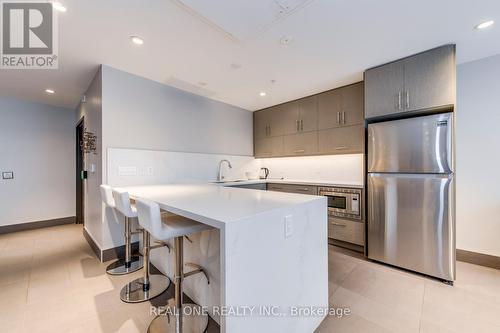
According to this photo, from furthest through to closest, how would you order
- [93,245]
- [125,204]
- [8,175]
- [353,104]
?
[8,175] < [353,104] < [93,245] < [125,204]

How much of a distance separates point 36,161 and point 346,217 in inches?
218

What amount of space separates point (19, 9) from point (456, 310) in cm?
420

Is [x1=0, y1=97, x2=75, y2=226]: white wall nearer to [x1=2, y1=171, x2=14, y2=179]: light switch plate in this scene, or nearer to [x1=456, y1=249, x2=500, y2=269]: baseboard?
[x1=2, y1=171, x2=14, y2=179]: light switch plate

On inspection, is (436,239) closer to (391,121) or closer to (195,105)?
(391,121)

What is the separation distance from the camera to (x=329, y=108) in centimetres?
333

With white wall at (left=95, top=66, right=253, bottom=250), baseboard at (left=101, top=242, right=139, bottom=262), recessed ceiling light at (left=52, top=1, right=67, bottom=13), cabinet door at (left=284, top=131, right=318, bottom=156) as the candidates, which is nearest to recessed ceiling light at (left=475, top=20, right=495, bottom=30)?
cabinet door at (left=284, top=131, right=318, bottom=156)

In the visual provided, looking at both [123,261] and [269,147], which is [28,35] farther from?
[269,147]

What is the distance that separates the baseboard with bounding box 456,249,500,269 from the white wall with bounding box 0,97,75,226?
645cm

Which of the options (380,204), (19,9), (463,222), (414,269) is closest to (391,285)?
(414,269)

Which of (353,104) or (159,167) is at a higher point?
(353,104)

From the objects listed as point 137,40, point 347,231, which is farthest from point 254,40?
point 347,231

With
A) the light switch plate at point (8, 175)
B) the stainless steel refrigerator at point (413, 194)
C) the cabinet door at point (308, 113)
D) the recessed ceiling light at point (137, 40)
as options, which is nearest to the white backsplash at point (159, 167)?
the recessed ceiling light at point (137, 40)

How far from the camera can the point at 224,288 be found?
91 centimetres

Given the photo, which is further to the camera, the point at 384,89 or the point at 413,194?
the point at 384,89
